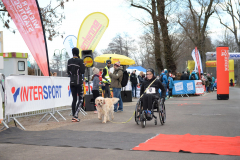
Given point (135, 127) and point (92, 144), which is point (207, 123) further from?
point (92, 144)

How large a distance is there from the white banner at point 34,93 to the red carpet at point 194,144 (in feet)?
12.9

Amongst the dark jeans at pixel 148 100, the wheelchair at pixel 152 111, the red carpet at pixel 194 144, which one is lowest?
the red carpet at pixel 194 144

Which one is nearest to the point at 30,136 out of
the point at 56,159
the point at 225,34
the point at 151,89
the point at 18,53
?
the point at 56,159

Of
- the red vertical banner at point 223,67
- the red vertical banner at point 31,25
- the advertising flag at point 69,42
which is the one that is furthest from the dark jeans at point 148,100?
the red vertical banner at point 223,67

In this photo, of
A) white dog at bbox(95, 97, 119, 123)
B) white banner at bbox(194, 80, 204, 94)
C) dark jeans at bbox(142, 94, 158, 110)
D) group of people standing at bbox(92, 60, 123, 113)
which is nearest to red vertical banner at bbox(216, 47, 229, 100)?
white banner at bbox(194, 80, 204, 94)

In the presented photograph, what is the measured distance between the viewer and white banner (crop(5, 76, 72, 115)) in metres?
8.03

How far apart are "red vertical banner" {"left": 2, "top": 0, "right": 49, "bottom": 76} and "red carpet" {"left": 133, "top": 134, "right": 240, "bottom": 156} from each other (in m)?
5.71

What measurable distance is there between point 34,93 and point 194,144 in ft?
17.0

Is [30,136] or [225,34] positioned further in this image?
[225,34]

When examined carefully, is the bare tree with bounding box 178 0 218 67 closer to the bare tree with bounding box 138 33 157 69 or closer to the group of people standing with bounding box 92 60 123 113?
the bare tree with bounding box 138 33 157 69

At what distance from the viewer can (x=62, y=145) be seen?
5.93m

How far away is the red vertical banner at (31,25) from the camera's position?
984cm

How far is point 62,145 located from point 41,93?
12.3ft

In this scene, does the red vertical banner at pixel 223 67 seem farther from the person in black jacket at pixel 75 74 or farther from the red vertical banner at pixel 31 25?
the red vertical banner at pixel 31 25
